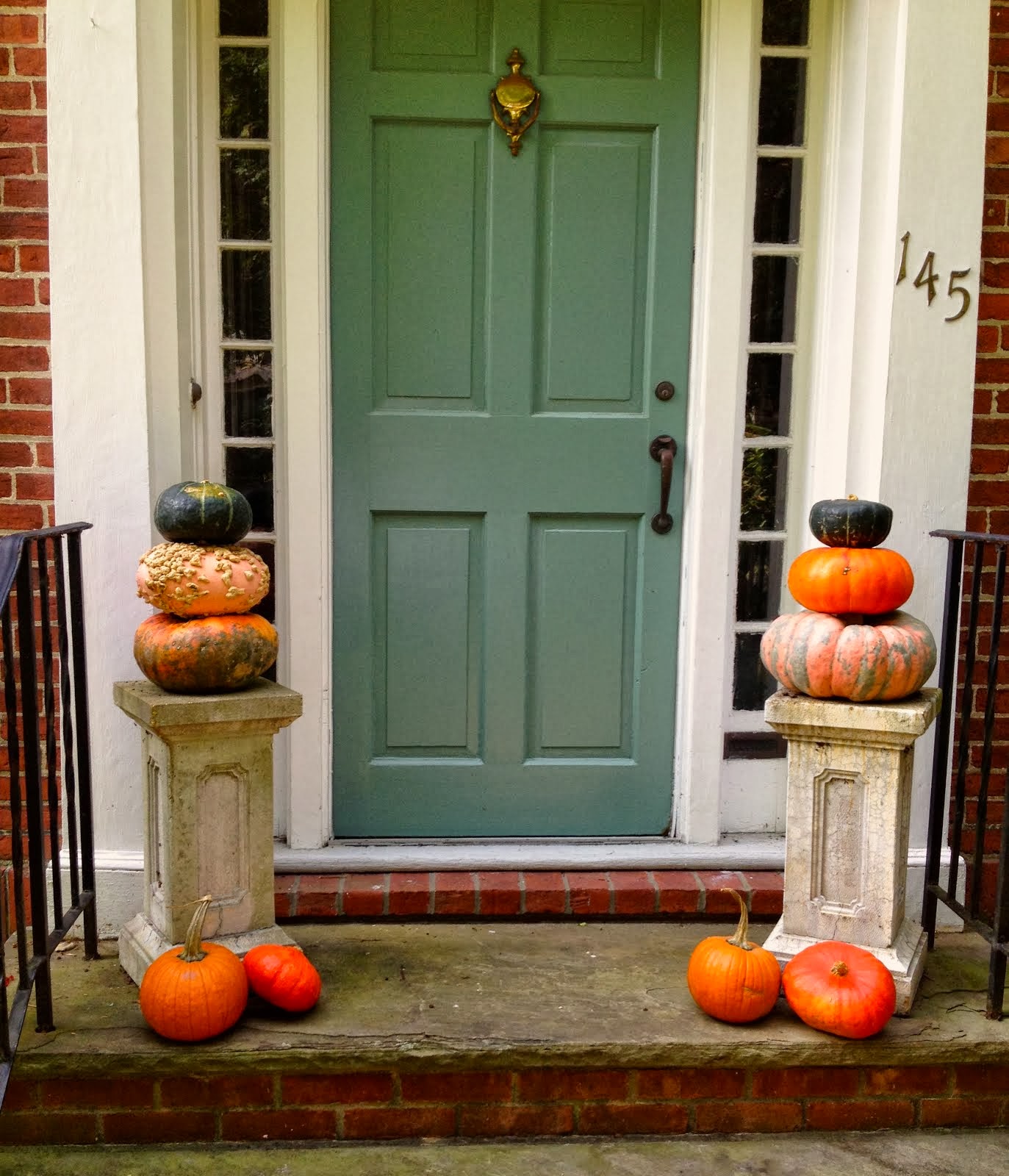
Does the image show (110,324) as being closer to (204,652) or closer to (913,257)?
(204,652)

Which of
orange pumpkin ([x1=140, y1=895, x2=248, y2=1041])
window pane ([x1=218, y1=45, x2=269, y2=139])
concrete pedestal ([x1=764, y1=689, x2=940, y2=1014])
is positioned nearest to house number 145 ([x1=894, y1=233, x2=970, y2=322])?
concrete pedestal ([x1=764, y1=689, x2=940, y2=1014])

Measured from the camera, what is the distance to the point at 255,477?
329cm

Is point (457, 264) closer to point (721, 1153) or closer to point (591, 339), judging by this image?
point (591, 339)

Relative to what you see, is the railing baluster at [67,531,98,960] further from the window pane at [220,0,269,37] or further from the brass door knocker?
the brass door knocker

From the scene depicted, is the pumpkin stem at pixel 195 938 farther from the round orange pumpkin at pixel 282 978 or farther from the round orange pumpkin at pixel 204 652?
the round orange pumpkin at pixel 204 652

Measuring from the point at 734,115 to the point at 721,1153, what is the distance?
2.60 meters

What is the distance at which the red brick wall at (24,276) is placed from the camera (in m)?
2.90

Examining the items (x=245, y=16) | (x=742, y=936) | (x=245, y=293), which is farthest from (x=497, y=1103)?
(x=245, y=16)

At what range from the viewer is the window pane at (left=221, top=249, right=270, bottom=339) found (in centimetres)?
323

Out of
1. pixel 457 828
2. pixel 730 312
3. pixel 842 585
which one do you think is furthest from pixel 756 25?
pixel 457 828

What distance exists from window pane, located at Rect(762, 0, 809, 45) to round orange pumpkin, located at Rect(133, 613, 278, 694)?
215 centimetres

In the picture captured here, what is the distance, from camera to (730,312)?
3230 millimetres

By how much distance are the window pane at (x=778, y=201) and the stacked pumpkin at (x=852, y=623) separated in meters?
0.98

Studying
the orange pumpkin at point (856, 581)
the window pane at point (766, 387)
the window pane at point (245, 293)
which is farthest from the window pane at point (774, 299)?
the window pane at point (245, 293)
